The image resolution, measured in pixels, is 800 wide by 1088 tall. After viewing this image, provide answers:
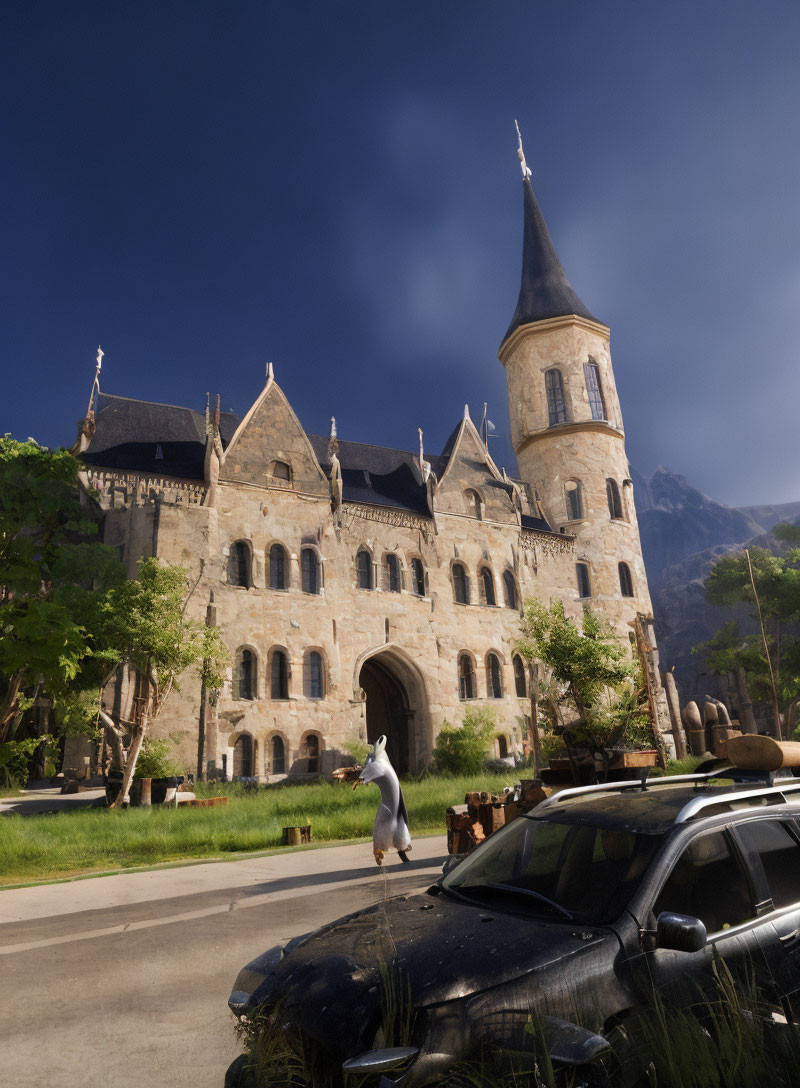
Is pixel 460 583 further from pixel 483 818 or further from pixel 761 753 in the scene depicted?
pixel 761 753

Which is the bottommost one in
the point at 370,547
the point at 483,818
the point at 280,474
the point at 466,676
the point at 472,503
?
the point at 483,818

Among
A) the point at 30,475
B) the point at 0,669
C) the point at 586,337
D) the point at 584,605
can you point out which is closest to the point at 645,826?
the point at 0,669

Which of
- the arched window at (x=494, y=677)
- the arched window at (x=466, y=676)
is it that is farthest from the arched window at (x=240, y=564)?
the arched window at (x=494, y=677)

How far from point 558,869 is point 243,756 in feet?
71.5

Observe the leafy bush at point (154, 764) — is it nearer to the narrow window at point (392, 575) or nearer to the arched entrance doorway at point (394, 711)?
the arched entrance doorway at point (394, 711)

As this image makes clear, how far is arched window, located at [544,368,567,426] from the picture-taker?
35.8m

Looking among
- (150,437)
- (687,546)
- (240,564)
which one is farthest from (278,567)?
(687,546)

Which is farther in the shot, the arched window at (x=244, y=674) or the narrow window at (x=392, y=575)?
the narrow window at (x=392, y=575)

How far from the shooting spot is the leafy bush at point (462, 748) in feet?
86.2

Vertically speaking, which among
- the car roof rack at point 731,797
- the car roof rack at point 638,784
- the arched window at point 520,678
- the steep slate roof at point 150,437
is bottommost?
the car roof rack at point 731,797

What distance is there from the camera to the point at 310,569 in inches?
1073

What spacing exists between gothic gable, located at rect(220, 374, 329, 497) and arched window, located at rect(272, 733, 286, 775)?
9.58 m

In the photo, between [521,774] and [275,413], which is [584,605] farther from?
[275,413]

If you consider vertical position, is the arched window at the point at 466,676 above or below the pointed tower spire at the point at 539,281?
below
